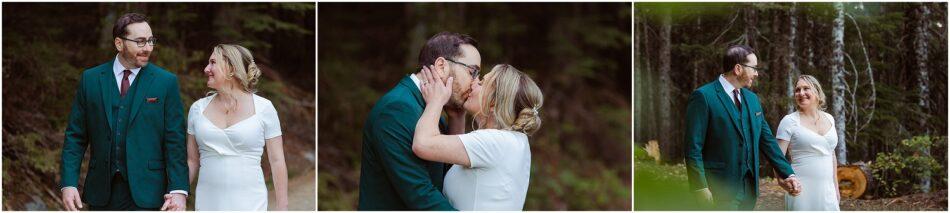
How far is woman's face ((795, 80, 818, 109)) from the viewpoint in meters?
5.32

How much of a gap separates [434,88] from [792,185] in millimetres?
2520

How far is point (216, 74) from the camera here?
4.32 meters

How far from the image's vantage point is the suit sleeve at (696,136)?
5117 millimetres

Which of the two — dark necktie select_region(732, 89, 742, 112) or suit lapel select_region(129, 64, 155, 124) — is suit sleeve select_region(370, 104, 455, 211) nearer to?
suit lapel select_region(129, 64, 155, 124)

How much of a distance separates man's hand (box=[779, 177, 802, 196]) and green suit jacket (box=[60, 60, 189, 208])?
119 inches

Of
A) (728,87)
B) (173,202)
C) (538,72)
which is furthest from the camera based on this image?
(538,72)

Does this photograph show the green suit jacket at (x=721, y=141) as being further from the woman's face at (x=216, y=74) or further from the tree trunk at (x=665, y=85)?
the woman's face at (x=216, y=74)

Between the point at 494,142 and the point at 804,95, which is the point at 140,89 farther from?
the point at 804,95

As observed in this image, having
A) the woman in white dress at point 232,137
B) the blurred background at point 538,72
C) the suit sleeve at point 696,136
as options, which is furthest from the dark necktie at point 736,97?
the blurred background at point 538,72

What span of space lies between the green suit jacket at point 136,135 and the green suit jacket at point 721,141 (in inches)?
99.0

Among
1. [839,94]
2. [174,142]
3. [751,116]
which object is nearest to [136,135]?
[174,142]

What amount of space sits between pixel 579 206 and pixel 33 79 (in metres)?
5.03

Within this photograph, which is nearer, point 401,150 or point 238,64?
point 401,150

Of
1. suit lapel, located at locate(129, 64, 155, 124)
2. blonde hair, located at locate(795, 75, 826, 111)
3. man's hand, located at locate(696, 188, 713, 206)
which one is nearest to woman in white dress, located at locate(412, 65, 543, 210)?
suit lapel, located at locate(129, 64, 155, 124)
